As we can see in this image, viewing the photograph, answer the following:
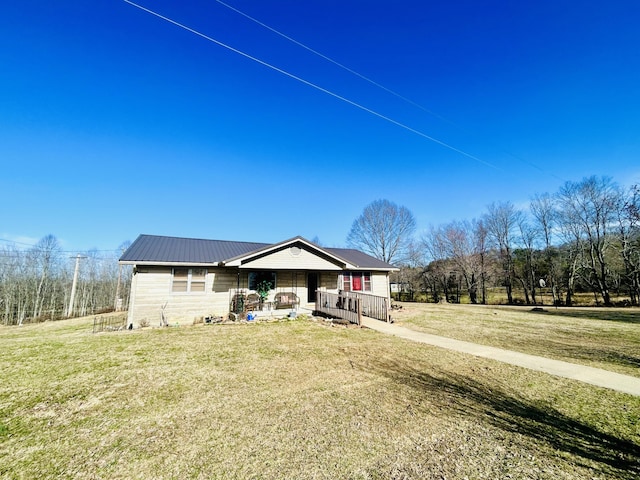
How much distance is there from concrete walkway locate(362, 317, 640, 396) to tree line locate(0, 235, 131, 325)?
26.1m

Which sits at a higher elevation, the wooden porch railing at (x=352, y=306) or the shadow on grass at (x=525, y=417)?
the wooden porch railing at (x=352, y=306)

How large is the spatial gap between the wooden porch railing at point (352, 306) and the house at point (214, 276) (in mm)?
1681

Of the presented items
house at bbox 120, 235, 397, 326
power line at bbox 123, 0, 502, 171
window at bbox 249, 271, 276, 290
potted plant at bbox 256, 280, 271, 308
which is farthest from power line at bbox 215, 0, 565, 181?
potted plant at bbox 256, 280, 271, 308

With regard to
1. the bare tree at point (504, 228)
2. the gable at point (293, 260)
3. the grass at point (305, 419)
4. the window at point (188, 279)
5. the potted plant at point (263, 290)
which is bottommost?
the grass at point (305, 419)

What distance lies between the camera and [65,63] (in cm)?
1124

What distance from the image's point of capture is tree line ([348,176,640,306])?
2498cm

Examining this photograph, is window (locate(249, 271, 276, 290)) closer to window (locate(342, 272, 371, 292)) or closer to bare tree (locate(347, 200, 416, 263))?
window (locate(342, 272, 371, 292))

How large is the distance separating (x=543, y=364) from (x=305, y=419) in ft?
20.5

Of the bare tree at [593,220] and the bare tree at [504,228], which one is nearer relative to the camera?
the bare tree at [593,220]

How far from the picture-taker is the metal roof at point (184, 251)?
1247 centimetres

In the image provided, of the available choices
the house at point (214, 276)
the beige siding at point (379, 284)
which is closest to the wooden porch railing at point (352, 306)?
the house at point (214, 276)

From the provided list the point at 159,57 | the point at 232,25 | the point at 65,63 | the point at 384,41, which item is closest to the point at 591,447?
the point at 232,25

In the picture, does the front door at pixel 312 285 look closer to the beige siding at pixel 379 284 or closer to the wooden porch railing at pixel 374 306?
the wooden porch railing at pixel 374 306

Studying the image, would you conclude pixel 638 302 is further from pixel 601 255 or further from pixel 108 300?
pixel 108 300
